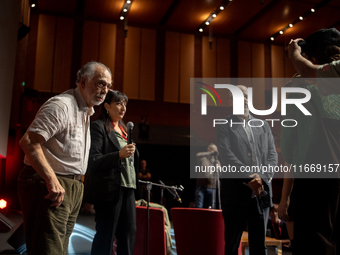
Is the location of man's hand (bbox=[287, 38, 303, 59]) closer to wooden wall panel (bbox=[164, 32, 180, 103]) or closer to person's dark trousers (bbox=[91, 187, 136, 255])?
person's dark trousers (bbox=[91, 187, 136, 255])

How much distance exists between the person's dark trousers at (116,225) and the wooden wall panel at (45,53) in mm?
7619

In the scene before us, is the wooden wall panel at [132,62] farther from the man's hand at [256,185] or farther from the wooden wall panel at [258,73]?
the man's hand at [256,185]

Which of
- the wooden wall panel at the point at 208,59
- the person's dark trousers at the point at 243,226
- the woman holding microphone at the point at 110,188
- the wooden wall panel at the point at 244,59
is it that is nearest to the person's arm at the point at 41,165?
the woman holding microphone at the point at 110,188

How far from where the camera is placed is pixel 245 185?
2191 mm

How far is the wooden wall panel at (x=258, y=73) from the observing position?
1006 cm

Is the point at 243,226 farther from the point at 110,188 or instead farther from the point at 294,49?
the point at 294,49

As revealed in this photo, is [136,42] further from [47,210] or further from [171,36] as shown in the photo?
[47,210]

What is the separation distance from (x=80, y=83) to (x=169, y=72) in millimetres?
8283

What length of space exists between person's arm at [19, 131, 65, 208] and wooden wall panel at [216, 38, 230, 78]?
9125mm

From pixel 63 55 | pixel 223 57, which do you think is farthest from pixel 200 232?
pixel 223 57

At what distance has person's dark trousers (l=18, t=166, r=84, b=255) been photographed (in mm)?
1423

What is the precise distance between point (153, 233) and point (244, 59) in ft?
28.2

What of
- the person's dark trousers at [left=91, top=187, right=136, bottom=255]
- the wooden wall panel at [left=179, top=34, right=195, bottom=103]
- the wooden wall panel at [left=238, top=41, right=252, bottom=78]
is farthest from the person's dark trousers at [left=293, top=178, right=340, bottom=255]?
the wooden wall panel at [left=238, top=41, right=252, bottom=78]

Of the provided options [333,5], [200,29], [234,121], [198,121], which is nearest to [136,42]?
[200,29]
